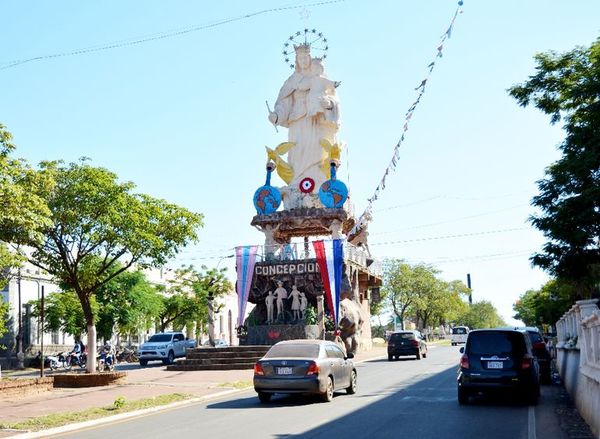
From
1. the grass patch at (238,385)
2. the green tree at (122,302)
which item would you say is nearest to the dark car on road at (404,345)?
the grass patch at (238,385)

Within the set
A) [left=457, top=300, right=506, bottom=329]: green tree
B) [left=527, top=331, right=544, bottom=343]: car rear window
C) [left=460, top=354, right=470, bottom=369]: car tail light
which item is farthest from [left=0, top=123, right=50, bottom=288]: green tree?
Answer: [left=457, top=300, right=506, bottom=329]: green tree

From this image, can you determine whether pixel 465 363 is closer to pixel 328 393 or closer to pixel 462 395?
pixel 462 395

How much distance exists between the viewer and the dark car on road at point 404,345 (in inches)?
1483

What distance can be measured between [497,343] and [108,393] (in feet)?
35.2

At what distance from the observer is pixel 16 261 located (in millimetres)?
17062

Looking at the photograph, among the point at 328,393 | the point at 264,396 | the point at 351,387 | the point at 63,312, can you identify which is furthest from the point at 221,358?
the point at 63,312

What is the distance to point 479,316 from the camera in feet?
436

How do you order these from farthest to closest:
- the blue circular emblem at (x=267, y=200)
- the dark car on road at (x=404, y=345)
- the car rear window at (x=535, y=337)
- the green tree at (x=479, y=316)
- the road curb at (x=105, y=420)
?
the green tree at (x=479, y=316), the blue circular emblem at (x=267, y=200), the dark car on road at (x=404, y=345), the car rear window at (x=535, y=337), the road curb at (x=105, y=420)

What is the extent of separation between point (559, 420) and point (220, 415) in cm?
646

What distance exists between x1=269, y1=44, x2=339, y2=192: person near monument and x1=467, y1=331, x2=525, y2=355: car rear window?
32.2 meters

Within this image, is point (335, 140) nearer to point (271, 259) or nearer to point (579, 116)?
point (271, 259)

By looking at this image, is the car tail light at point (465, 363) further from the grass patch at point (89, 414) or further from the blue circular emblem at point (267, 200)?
the blue circular emblem at point (267, 200)

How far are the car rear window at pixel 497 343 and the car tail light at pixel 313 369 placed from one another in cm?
336

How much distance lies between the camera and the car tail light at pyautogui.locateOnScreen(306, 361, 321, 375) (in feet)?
51.2
